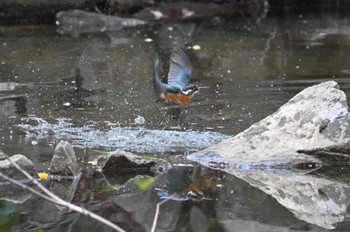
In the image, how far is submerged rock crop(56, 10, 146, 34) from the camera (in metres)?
12.7

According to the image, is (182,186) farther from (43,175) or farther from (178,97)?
(178,97)

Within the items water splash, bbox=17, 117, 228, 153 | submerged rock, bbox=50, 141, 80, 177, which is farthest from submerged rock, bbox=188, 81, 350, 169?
submerged rock, bbox=50, 141, 80, 177

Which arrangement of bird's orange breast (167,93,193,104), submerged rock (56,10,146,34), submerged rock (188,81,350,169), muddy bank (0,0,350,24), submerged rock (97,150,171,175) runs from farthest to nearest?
muddy bank (0,0,350,24) < submerged rock (56,10,146,34) < bird's orange breast (167,93,193,104) < submerged rock (188,81,350,169) < submerged rock (97,150,171,175)

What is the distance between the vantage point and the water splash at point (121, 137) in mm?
5562

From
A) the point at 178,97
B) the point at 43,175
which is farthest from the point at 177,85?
the point at 43,175

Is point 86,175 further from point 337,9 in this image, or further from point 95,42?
point 337,9

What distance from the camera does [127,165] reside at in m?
5.07

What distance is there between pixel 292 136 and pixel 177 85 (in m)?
1.00

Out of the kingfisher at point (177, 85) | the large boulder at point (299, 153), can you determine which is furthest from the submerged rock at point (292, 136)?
the kingfisher at point (177, 85)

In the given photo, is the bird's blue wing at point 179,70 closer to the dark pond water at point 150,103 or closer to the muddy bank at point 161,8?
the dark pond water at point 150,103

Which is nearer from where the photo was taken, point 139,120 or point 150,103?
point 139,120

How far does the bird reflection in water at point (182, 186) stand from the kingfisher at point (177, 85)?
A: 2.43 ft

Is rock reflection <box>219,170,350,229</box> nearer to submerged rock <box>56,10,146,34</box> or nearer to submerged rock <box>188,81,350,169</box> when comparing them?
submerged rock <box>188,81,350,169</box>

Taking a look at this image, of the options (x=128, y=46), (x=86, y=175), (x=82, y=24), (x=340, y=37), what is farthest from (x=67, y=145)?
(x=82, y=24)
